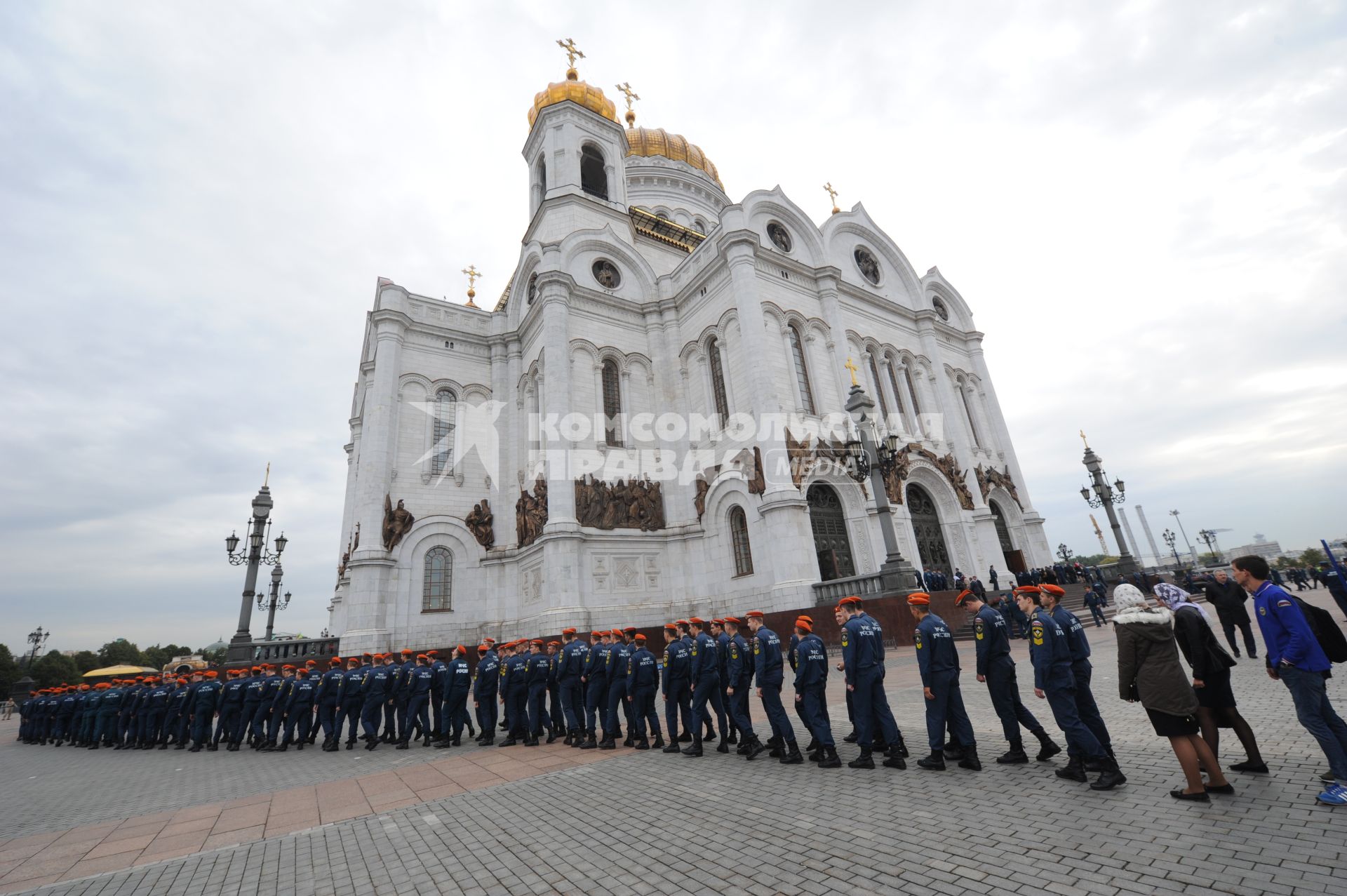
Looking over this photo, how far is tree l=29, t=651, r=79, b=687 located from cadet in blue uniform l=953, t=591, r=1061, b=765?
5539cm

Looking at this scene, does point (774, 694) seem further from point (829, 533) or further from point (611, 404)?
point (611, 404)

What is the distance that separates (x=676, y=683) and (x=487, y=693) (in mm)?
3472

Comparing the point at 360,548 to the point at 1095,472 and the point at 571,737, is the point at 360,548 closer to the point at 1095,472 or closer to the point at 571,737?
the point at 571,737

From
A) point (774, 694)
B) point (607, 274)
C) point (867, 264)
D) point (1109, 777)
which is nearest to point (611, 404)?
point (607, 274)

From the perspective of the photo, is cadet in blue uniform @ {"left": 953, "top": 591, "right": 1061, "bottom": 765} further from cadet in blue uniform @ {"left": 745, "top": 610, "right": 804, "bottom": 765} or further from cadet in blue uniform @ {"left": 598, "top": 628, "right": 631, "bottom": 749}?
cadet in blue uniform @ {"left": 598, "top": 628, "right": 631, "bottom": 749}

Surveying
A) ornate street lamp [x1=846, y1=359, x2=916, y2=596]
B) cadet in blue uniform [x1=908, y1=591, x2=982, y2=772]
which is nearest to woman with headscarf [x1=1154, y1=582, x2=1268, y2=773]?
cadet in blue uniform [x1=908, y1=591, x2=982, y2=772]

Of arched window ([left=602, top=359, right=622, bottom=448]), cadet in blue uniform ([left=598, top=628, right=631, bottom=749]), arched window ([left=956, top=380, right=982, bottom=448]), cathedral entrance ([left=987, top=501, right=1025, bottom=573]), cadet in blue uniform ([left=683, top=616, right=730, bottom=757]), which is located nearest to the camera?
cadet in blue uniform ([left=683, top=616, right=730, bottom=757])

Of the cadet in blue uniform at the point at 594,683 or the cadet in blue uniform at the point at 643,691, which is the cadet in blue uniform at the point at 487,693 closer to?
the cadet in blue uniform at the point at 594,683

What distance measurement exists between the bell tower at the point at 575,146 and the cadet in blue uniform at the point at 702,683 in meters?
22.7

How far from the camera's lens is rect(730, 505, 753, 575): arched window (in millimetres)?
18891

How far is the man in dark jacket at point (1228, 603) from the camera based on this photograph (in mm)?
8266

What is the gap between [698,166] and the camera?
39062 millimetres

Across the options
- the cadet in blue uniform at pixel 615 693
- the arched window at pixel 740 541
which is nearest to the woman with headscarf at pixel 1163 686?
the cadet in blue uniform at pixel 615 693

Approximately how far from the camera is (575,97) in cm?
2814
